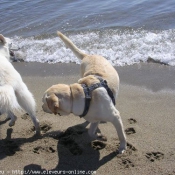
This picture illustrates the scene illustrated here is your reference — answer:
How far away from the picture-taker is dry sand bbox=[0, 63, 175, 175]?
3707mm

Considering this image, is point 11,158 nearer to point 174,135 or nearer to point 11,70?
point 11,70

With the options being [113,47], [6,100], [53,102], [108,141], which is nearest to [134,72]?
[113,47]

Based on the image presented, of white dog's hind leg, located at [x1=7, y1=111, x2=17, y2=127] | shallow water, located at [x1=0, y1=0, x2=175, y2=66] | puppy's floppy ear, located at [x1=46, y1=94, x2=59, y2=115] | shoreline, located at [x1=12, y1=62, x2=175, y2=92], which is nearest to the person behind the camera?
puppy's floppy ear, located at [x1=46, y1=94, x2=59, y2=115]

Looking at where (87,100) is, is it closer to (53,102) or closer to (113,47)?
(53,102)

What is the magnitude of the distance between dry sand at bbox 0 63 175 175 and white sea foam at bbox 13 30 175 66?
106cm

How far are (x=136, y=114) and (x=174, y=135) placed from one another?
30.3 inches

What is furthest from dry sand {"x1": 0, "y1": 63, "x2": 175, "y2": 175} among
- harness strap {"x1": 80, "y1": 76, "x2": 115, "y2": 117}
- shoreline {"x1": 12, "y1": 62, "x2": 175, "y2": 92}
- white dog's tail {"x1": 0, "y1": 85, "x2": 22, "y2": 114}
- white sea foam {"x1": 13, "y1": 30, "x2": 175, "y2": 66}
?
→ white sea foam {"x1": 13, "y1": 30, "x2": 175, "y2": 66}

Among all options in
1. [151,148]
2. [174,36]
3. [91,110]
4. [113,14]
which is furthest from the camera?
[113,14]

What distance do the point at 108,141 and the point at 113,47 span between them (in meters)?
3.61

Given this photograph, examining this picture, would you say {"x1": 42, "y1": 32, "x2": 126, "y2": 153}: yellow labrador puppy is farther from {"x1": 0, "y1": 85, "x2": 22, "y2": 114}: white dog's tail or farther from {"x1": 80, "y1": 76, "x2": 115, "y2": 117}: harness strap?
{"x1": 0, "y1": 85, "x2": 22, "y2": 114}: white dog's tail

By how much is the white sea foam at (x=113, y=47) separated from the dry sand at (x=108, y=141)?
106 cm

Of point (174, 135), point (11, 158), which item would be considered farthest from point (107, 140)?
point (11, 158)

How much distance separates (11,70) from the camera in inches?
162

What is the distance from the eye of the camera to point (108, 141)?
418cm
